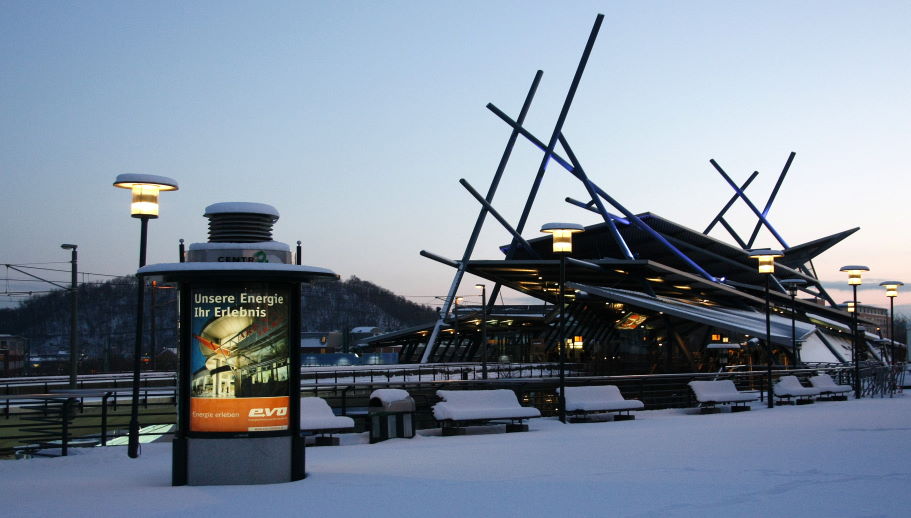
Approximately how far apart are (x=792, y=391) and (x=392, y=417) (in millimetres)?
14262

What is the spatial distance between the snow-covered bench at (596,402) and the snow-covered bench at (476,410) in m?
1.79

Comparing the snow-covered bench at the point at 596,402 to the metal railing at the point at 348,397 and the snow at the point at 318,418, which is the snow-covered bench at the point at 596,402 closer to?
the metal railing at the point at 348,397

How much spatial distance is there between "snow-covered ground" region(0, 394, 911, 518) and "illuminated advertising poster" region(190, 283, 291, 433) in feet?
2.41

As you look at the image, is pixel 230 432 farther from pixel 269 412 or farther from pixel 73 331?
pixel 73 331

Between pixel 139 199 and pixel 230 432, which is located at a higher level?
pixel 139 199

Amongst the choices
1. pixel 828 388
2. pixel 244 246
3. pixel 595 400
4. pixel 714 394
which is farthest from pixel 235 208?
pixel 828 388

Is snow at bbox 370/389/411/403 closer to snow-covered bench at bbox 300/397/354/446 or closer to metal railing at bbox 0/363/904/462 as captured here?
metal railing at bbox 0/363/904/462

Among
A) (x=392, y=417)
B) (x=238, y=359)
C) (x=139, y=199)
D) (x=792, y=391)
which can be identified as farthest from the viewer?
(x=792, y=391)

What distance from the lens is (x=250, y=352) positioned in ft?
30.6

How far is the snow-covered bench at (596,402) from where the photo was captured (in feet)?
55.7

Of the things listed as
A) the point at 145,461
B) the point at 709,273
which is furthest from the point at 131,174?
the point at 709,273

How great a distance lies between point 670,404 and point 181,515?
20806mm

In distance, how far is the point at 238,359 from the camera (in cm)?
930

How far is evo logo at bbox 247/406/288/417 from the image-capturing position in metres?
9.26
